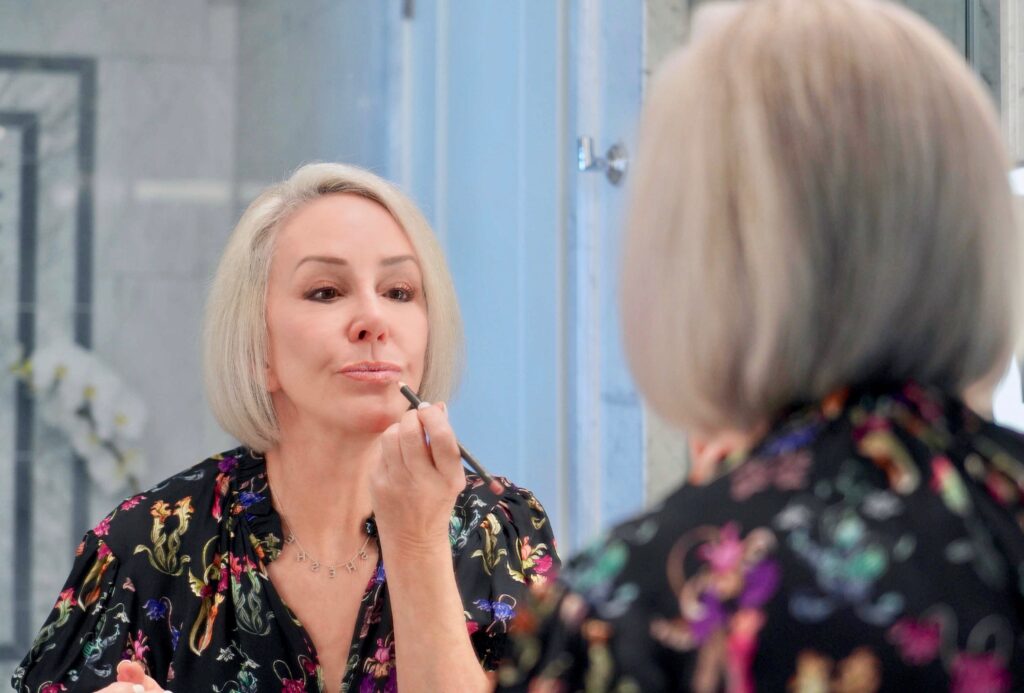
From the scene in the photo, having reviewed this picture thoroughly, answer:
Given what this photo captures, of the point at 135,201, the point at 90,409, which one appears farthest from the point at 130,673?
the point at 135,201

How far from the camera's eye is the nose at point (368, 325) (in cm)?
136

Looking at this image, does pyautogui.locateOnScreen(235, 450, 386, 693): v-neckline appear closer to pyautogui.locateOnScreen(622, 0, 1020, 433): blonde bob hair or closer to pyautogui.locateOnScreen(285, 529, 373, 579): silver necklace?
pyautogui.locateOnScreen(285, 529, 373, 579): silver necklace

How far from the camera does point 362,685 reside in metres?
1.26

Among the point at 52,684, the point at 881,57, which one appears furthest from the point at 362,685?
the point at 881,57

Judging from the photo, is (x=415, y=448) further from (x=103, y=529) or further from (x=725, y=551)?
(x=725, y=551)

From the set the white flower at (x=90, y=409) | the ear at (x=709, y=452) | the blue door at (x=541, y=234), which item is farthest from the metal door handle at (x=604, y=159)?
the ear at (x=709, y=452)

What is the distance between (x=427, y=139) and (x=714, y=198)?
2.62m

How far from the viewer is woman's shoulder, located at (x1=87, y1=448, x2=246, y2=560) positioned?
4.48ft

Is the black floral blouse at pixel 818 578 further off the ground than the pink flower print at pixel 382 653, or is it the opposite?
the black floral blouse at pixel 818 578

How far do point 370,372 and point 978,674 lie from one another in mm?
914

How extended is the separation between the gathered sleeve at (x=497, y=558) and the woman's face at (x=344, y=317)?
5.7 inches

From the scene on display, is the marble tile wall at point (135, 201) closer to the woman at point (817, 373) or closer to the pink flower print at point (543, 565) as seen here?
the pink flower print at point (543, 565)

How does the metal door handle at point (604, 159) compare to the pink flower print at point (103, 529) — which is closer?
the pink flower print at point (103, 529)

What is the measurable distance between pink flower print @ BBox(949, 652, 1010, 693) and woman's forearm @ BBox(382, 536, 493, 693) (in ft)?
2.22
